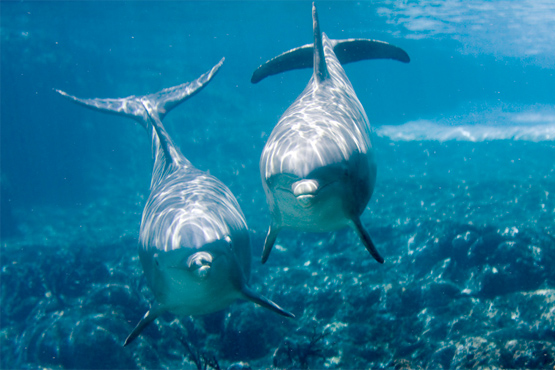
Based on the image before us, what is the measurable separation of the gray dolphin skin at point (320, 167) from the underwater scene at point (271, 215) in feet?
0.10

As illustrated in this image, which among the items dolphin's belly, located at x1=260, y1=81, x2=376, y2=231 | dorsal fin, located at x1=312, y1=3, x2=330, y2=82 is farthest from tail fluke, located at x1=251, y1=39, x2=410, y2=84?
dolphin's belly, located at x1=260, y1=81, x2=376, y2=231

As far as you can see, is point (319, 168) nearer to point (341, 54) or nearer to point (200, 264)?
point (200, 264)

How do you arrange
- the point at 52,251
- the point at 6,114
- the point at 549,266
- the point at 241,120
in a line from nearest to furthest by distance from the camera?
the point at 549,266 → the point at 52,251 → the point at 241,120 → the point at 6,114

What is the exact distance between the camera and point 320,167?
126 inches

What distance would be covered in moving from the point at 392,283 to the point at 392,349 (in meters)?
2.31

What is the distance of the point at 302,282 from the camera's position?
9.98 meters

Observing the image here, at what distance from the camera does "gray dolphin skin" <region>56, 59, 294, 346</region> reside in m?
3.76

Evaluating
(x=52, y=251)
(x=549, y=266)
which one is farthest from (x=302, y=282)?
(x=52, y=251)

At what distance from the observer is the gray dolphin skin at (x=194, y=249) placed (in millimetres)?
3762

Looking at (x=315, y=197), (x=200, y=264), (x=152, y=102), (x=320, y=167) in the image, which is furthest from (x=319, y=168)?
(x=152, y=102)

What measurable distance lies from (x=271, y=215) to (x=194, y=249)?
107 centimetres

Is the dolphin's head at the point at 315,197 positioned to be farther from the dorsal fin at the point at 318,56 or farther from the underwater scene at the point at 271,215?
the dorsal fin at the point at 318,56

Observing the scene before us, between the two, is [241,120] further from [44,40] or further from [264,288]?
[44,40]

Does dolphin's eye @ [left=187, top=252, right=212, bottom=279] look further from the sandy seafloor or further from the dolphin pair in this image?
the sandy seafloor
